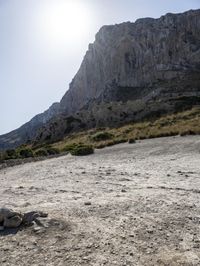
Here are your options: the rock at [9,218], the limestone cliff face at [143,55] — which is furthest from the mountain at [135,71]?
the rock at [9,218]

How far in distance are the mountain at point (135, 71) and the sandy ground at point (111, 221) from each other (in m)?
68.4

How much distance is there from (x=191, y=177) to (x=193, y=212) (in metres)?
5.79

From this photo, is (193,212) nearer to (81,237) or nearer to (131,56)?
(81,237)

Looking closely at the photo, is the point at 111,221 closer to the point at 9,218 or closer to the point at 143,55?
the point at 9,218

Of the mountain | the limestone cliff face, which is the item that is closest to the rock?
the mountain

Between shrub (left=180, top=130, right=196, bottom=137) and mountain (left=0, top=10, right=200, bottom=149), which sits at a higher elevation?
mountain (left=0, top=10, right=200, bottom=149)

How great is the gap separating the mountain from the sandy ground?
6843 cm

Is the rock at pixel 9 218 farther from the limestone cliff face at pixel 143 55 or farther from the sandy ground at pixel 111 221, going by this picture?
the limestone cliff face at pixel 143 55

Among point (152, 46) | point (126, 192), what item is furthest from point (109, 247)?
point (152, 46)

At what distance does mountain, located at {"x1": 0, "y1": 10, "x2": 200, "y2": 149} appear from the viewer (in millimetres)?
89125

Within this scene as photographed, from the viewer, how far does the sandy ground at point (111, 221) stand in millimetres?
8031

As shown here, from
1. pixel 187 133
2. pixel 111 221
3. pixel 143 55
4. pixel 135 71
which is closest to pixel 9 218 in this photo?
pixel 111 221

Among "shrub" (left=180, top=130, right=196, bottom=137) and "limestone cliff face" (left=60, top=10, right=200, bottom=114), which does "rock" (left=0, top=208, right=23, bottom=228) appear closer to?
"shrub" (left=180, top=130, right=196, bottom=137)

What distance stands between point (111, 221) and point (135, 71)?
458 ft
